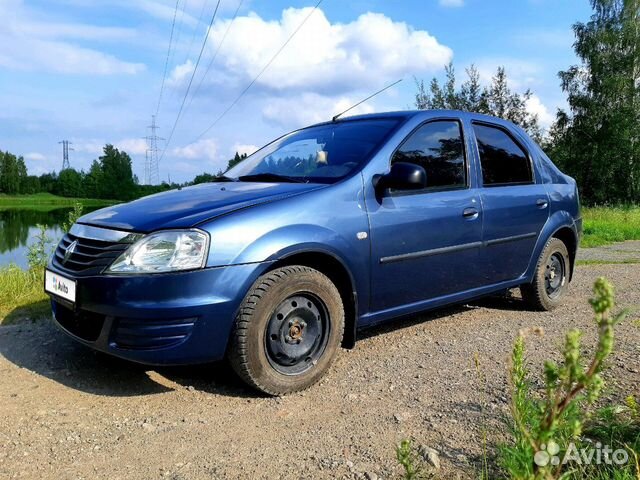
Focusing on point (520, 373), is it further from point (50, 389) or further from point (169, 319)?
point (50, 389)

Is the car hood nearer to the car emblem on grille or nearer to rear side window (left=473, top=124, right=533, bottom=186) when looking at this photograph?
the car emblem on grille

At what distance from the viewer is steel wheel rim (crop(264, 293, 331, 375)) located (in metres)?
3.12

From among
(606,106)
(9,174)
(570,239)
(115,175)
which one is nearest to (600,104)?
(606,106)

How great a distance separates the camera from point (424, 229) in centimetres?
382

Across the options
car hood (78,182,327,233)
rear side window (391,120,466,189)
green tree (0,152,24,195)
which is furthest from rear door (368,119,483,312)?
green tree (0,152,24,195)

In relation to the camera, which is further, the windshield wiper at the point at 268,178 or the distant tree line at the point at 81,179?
the distant tree line at the point at 81,179

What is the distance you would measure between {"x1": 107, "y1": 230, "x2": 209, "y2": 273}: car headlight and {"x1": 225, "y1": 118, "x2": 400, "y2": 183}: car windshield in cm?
108

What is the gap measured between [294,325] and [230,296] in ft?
1.57

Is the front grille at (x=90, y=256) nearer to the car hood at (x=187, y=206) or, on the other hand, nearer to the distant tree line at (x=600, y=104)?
the car hood at (x=187, y=206)

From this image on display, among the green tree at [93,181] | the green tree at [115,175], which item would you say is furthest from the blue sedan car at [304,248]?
the green tree at [93,181]

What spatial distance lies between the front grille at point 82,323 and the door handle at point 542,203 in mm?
3815

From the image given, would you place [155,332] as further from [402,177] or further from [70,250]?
[402,177]

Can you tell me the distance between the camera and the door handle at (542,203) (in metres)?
4.90

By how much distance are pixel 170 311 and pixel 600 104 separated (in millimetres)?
34626
